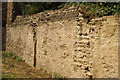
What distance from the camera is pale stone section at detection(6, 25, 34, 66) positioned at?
13470mm

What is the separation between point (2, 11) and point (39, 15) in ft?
19.5

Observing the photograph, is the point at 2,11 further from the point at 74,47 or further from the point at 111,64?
the point at 111,64

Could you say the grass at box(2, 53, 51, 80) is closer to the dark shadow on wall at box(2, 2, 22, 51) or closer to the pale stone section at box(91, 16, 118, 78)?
the pale stone section at box(91, 16, 118, 78)

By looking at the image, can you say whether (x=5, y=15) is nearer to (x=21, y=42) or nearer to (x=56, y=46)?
(x=21, y=42)

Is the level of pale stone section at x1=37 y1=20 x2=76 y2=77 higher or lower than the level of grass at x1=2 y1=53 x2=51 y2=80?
higher

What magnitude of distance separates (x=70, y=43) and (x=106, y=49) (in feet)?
8.22

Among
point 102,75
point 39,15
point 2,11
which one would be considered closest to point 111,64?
point 102,75

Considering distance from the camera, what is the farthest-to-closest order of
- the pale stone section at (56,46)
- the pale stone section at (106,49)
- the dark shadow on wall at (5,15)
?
the dark shadow on wall at (5,15) → the pale stone section at (56,46) → the pale stone section at (106,49)

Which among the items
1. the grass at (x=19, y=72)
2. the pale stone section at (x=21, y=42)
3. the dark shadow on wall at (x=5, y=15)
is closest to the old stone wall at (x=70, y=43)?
the pale stone section at (x=21, y=42)

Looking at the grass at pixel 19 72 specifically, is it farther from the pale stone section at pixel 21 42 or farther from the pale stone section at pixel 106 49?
the pale stone section at pixel 106 49

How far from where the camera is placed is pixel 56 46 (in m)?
11.0

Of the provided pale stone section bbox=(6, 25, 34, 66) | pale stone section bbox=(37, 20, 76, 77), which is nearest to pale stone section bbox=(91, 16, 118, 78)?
pale stone section bbox=(37, 20, 76, 77)

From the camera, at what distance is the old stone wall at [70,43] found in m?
7.74

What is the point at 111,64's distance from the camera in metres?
7.58
